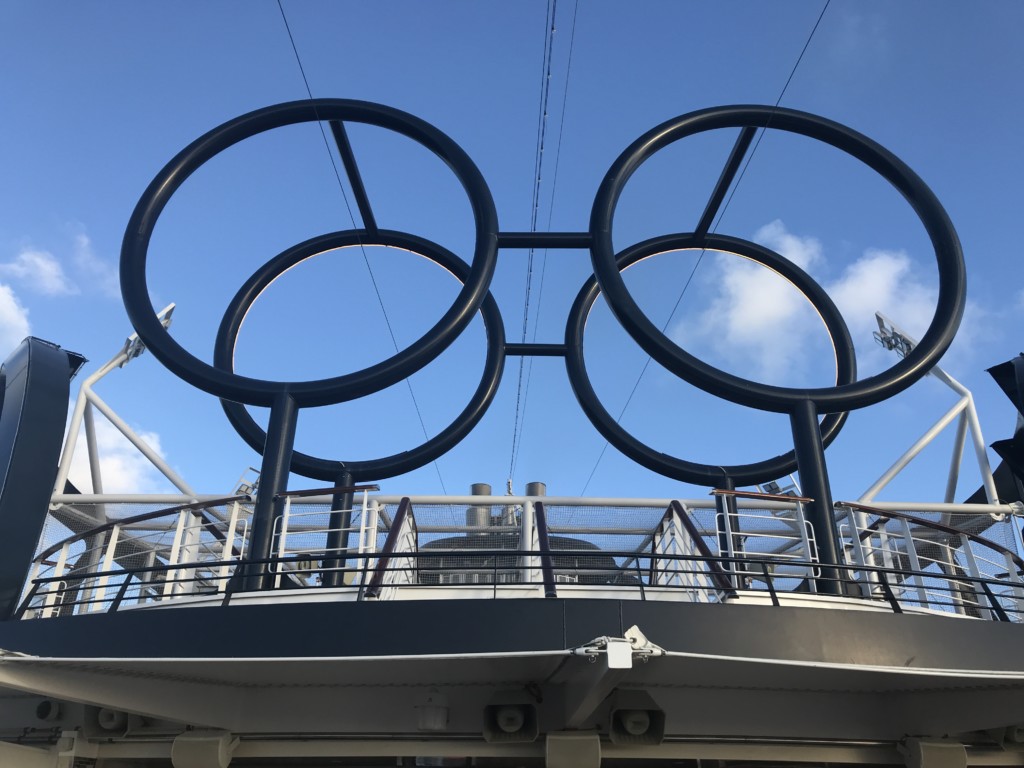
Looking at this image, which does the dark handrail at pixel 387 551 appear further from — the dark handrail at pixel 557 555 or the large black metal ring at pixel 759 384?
the large black metal ring at pixel 759 384

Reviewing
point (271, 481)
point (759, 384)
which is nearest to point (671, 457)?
point (759, 384)

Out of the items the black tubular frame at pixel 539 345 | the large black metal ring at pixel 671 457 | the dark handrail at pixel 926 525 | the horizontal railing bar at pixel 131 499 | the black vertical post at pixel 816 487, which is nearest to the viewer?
the black vertical post at pixel 816 487

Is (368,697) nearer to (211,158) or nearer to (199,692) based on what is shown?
(199,692)

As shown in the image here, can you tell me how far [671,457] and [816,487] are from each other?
6945 mm

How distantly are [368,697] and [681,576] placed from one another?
16.2ft

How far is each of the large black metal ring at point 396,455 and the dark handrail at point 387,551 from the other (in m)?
8.46

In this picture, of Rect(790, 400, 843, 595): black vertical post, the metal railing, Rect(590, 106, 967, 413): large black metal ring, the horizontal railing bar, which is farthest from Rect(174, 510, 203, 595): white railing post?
Rect(790, 400, 843, 595): black vertical post

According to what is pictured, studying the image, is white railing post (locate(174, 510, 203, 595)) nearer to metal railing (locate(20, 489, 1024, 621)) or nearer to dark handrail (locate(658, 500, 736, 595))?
metal railing (locate(20, 489, 1024, 621))

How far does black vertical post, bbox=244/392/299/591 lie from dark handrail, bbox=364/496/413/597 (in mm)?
1679

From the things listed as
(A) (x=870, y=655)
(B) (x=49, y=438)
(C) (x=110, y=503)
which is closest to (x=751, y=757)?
(A) (x=870, y=655)

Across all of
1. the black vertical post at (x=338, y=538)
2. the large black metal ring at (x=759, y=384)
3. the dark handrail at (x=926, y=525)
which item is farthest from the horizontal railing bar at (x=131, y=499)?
the dark handrail at (x=926, y=525)

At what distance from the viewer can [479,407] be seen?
70.2 feet

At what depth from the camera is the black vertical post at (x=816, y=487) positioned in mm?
11898

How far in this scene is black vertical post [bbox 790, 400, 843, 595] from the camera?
11.9 meters
